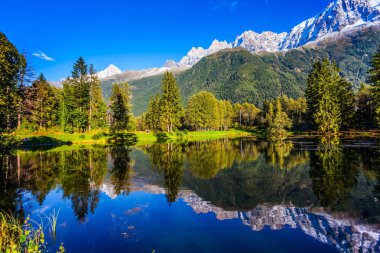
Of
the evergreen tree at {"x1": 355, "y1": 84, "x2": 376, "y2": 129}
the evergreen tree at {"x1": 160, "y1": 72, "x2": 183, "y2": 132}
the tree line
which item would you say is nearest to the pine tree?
the tree line

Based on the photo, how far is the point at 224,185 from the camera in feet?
76.7

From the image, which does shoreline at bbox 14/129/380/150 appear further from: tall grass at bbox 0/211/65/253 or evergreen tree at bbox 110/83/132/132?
tall grass at bbox 0/211/65/253

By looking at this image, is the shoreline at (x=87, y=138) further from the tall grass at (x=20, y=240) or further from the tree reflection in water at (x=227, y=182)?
the tall grass at (x=20, y=240)

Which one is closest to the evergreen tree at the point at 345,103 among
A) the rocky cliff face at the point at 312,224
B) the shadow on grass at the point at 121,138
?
the shadow on grass at the point at 121,138

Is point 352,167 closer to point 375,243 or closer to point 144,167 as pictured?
point 375,243

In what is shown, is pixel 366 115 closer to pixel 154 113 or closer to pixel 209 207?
pixel 154 113

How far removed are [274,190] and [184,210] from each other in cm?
741

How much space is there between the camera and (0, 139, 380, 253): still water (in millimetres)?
12453

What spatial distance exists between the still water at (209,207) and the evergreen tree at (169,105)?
67.6 meters

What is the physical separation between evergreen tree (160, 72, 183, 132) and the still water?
67.6 meters

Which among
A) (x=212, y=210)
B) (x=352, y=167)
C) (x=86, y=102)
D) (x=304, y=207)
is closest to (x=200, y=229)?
(x=212, y=210)

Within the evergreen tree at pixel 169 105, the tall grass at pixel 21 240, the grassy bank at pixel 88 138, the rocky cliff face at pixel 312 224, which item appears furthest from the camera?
the evergreen tree at pixel 169 105

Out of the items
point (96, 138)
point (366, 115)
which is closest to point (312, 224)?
point (96, 138)

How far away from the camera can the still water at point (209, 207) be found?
12453mm
